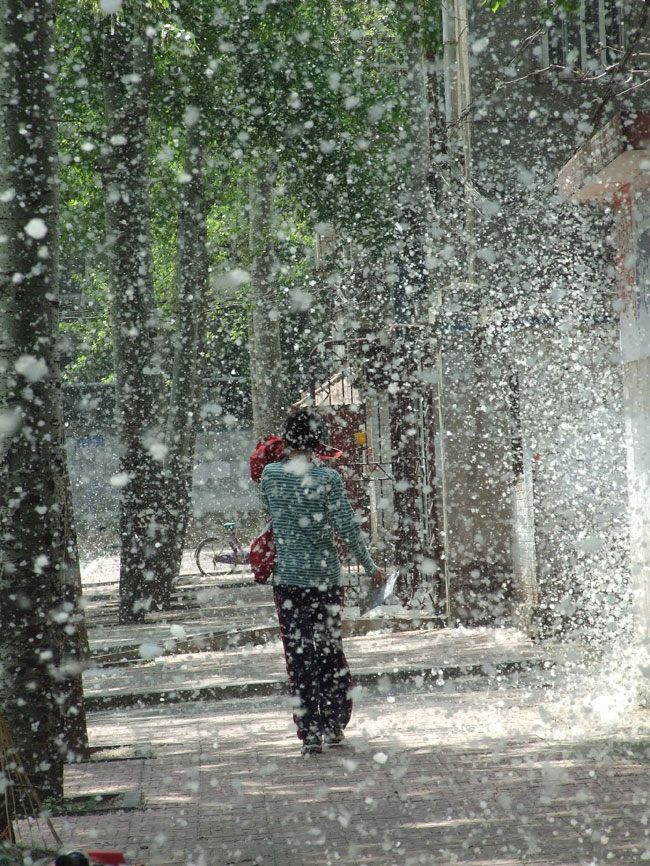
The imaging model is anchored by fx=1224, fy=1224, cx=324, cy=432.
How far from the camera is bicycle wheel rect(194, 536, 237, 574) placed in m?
24.1

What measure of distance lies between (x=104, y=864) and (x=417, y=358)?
11032 millimetres

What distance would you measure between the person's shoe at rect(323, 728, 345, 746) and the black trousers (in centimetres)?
2

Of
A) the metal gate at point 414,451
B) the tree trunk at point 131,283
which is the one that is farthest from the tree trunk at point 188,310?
the metal gate at point 414,451

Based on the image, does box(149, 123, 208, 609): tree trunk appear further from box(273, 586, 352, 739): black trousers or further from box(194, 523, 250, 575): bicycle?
box(273, 586, 352, 739): black trousers

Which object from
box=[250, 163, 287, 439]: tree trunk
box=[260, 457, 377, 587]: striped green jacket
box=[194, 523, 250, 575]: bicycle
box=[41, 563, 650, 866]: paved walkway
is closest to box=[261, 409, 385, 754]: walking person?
box=[260, 457, 377, 587]: striped green jacket

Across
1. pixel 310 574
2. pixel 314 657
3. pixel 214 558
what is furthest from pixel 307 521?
pixel 214 558

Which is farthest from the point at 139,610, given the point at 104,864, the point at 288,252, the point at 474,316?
the point at 288,252

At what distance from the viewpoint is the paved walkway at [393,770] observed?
4898 mm

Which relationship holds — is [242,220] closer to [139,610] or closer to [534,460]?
[139,610]

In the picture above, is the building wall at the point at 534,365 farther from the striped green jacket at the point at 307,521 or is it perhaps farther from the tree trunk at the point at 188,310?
the tree trunk at the point at 188,310

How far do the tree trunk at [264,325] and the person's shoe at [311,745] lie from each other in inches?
757

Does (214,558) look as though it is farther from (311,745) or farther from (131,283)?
(311,745)

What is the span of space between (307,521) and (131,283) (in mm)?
8431

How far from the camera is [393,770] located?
633 cm
